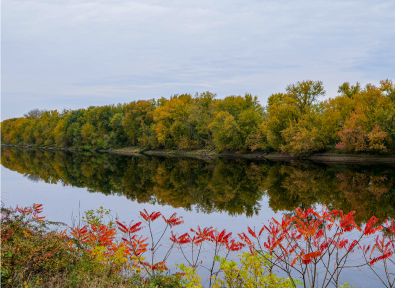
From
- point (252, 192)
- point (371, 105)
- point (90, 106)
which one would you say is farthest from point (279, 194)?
point (90, 106)

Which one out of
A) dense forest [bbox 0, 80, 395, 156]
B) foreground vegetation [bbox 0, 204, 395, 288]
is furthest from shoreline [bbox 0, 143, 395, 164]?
foreground vegetation [bbox 0, 204, 395, 288]

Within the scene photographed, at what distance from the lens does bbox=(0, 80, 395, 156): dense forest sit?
42969 mm

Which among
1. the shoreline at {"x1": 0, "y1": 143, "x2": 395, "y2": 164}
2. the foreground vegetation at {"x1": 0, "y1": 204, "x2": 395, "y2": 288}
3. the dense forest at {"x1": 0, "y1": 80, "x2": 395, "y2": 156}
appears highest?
the dense forest at {"x1": 0, "y1": 80, "x2": 395, "y2": 156}

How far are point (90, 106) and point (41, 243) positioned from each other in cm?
9766

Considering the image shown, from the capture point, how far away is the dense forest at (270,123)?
43.0 metres

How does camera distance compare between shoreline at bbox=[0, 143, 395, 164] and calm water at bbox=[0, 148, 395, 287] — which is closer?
calm water at bbox=[0, 148, 395, 287]

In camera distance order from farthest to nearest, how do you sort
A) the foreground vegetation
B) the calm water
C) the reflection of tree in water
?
the reflection of tree in water
the calm water
the foreground vegetation

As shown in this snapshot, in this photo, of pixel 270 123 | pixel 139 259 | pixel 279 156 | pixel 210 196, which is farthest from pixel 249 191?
pixel 279 156

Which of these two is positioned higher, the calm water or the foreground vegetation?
the foreground vegetation

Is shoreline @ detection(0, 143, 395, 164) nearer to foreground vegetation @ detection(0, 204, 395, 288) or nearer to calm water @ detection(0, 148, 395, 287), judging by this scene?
calm water @ detection(0, 148, 395, 287)

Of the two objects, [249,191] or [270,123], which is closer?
[249,191]

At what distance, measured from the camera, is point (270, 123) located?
52.3 m

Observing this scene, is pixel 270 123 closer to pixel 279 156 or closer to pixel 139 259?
pixel 279 156

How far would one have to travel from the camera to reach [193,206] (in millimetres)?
17250
